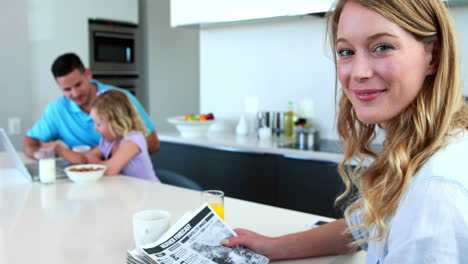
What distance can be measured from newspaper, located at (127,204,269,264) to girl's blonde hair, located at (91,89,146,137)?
1177 millimetres

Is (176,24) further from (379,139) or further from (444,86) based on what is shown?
(444,86)

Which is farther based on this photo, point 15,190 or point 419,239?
point 15,190

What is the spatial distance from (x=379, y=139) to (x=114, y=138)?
156 centimetres

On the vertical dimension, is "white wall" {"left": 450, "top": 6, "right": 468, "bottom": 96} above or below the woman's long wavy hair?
above

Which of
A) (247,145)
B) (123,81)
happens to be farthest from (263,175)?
(123,81)

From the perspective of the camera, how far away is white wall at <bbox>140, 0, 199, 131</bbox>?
4.36 meters

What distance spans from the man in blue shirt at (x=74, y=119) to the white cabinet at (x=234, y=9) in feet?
2.40

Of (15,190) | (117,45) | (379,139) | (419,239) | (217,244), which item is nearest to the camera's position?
(419,239)

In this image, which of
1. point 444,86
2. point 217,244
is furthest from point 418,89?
point 217,244

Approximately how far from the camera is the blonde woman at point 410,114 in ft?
2.19

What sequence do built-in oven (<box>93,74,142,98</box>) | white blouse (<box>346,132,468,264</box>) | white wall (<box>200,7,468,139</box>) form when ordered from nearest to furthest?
white blouse (<box>346,132,468,264</box>) → white wall (<box>200,7,468,139</box>) → built-in oven (<box>93,74,142,98</box>)

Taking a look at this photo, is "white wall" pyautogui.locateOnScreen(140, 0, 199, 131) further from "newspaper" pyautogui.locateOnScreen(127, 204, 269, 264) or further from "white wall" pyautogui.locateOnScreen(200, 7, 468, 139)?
"newspaper" pyautogui.locateOnScreen(127, 204, 269, 264)

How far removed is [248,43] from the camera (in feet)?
10.7

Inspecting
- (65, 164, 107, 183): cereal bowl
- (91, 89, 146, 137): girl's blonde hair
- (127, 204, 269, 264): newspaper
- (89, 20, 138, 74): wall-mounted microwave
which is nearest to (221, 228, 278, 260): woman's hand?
(127, 204, 269, 264): newspaper
